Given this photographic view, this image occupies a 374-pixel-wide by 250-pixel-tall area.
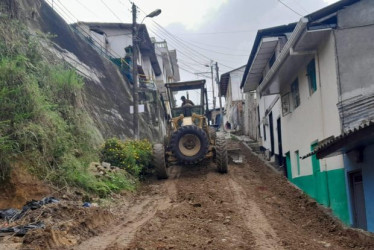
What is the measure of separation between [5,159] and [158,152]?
6.57m

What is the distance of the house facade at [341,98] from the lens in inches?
320

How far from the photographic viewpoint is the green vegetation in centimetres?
852

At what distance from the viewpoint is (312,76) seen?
37.8 ft

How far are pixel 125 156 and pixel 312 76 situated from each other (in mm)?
6702

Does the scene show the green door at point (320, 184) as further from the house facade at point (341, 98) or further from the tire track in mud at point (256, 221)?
the tire track in mud at point (256, 221)

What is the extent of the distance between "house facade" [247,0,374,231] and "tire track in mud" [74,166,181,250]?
12.8 feet

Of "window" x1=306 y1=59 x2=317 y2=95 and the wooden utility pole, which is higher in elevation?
the wooden utility pole

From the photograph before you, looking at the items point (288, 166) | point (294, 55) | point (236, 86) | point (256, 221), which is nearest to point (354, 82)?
point (294, 55)

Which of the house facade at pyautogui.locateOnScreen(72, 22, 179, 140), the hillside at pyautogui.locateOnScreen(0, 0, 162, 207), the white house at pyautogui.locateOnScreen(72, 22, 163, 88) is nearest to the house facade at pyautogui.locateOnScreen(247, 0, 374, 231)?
the hillside at pyautogui.locateOnScreen(0, 0, 162, 207)

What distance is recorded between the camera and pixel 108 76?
24734 millimetres

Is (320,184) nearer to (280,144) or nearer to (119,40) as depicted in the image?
(280,144)

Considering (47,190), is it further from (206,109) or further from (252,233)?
(206,109)

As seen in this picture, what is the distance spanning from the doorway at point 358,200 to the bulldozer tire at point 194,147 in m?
5.84

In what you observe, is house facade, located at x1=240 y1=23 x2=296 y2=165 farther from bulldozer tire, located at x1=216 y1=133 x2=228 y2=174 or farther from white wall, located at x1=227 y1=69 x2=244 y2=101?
white wall, located at x1=227 y1=69 x2=244 y2=101
